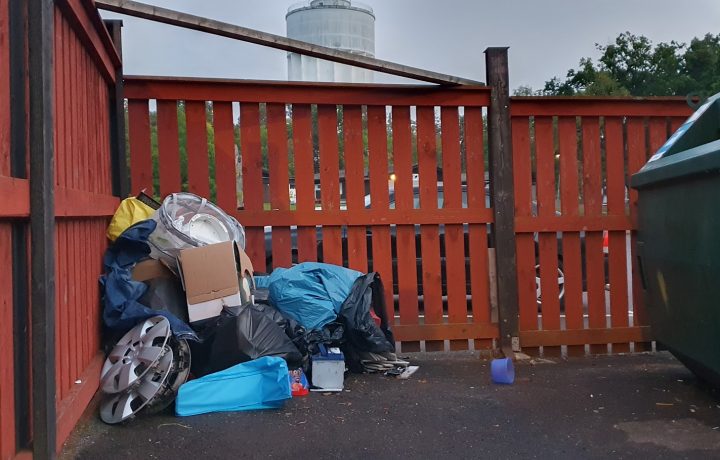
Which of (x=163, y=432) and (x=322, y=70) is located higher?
(x=322, y=70)

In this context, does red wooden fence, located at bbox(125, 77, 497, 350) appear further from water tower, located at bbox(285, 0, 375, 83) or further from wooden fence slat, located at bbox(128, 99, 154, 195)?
water tower, located at bbox(285, 0, 375, 83)

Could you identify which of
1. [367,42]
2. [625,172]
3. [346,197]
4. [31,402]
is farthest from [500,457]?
[367,42]

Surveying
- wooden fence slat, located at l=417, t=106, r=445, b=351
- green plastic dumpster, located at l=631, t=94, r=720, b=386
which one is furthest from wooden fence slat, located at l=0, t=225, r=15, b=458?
wooden fence slat, located at l=417, t=106, r=445, b=351

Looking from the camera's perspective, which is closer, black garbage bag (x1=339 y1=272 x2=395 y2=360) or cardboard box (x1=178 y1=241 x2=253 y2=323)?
cardboard box (x1=178 y1=241 x2=253 y2=323)

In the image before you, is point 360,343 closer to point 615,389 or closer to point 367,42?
point 615,389

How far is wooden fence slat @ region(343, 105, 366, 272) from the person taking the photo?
533 cm

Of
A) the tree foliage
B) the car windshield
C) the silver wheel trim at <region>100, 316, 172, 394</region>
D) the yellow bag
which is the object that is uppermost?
the tree foliage

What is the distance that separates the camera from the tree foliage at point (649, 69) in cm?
2403

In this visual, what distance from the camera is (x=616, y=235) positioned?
5.53 meters

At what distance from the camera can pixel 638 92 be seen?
25.2 metres

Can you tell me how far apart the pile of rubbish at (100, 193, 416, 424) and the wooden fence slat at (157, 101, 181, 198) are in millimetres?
235

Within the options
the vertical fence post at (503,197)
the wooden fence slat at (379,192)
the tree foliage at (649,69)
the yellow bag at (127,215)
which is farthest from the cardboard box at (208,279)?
the tree foliage at (649,69)

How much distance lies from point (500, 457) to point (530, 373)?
1.78 meters

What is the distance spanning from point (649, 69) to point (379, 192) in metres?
23.5
